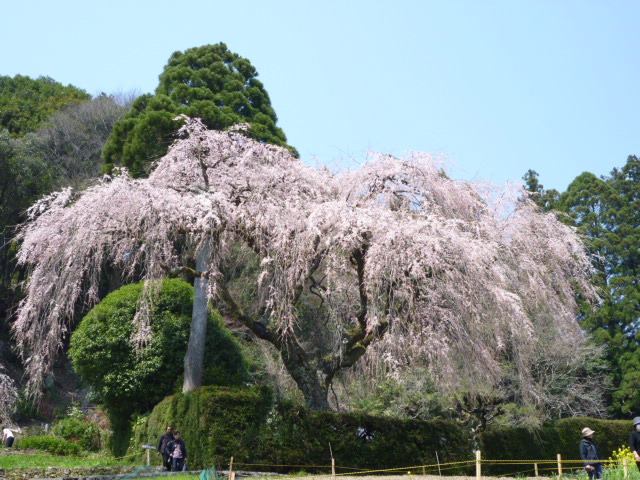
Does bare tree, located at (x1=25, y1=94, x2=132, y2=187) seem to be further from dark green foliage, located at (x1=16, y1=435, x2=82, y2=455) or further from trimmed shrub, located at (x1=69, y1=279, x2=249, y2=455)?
trimmed shrub, located at (x1=69, y1=279, x2=249, y2=455)

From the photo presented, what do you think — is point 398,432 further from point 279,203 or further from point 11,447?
point 11,447

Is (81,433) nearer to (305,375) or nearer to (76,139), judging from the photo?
(305,375)

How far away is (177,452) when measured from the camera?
11.7 metres

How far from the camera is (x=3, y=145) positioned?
26.2m

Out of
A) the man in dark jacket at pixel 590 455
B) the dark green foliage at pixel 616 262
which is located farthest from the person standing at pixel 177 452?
the dark green foliage at pixel 616 262

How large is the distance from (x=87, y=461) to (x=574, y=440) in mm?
12126

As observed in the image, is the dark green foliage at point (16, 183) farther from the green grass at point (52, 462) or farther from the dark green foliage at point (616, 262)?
the dark green foliage at point (616, 262)

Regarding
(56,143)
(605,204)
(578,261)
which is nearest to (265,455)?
(578,261)

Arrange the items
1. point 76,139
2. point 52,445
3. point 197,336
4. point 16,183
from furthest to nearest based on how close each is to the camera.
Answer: point 76,139 → point 16,183 → point 52,445 → point 197,336

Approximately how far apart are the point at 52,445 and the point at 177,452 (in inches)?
274

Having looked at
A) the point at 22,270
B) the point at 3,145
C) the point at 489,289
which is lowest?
the point at 489,289

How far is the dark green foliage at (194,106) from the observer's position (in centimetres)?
2206

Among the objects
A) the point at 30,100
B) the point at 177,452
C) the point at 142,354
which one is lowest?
the point at 177,452

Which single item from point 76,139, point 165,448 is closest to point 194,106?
point 76,139
